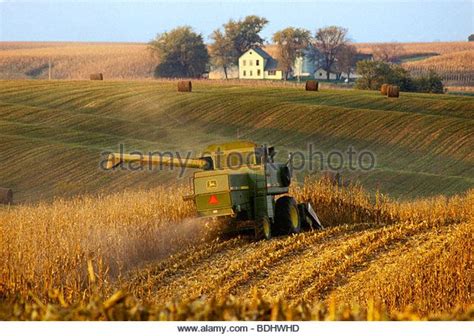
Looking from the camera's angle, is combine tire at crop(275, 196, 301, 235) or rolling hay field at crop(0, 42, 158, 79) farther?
rolling hay field at crop(0, 42, 158, 79)

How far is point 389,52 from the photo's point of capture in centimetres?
3278

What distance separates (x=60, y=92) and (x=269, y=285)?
27163 mm

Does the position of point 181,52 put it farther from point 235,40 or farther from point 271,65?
point 235,40

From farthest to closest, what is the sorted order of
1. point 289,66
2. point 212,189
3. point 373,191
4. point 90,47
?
point 90,47
point 289,66
point 373,191
point 212,189

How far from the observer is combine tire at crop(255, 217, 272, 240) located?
1141 cm

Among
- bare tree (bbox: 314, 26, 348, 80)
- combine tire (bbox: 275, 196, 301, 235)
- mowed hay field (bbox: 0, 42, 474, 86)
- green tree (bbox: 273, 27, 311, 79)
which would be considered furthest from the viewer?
mowed hay field (bbox: 0, 42, 474, 86)

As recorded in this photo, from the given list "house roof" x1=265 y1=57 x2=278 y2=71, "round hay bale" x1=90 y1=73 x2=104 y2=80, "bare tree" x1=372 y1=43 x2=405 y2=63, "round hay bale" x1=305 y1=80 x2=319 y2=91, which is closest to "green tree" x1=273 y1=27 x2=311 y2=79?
"house roof" x1=265 y1=57 x2=278 y2=71

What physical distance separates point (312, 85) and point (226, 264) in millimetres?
22132

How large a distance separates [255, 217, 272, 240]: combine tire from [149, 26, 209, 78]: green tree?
9.14 metres

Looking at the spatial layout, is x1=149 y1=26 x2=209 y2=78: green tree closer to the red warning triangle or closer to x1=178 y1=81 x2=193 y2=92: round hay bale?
x1=178 y1=81 x2=193 y2=92: round hay bale

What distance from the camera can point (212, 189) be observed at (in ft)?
33.7

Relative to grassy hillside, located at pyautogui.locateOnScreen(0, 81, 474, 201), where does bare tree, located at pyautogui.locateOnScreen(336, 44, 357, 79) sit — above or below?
above
